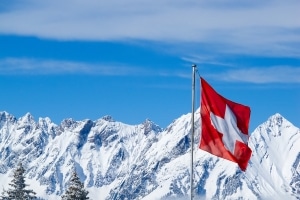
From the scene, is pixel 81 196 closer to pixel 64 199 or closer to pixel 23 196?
pixel 64 199

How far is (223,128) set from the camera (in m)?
32.7

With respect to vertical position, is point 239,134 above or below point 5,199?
below

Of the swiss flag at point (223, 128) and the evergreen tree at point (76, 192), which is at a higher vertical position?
the evergreen tree at point (76, 192)

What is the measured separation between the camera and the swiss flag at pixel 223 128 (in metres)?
32.3

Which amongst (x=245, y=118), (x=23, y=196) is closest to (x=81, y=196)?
(x=23, y=196)

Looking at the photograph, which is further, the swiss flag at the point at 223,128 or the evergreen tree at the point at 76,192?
the evergreen tree at the point at 76,192

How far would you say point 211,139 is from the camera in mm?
32469

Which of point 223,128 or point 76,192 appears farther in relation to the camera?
point 76,192

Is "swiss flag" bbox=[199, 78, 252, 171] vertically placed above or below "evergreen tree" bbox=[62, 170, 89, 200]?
below

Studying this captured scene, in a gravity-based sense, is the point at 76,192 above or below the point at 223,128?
above

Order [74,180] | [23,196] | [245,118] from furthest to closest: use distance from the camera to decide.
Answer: [23,196], [74,180], [245,118]

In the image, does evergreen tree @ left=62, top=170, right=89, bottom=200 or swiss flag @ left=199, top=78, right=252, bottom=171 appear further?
evergreen tree @ left=62, top=170, right=89, bottom=200

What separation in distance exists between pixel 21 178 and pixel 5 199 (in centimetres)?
293

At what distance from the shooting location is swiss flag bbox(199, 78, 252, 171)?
32.3m
